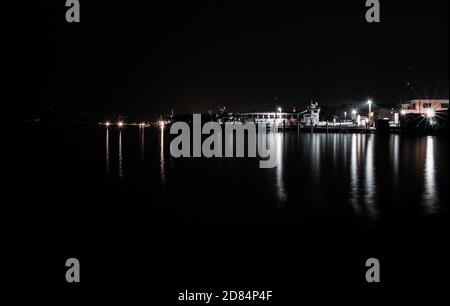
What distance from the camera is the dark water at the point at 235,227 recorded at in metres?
6.62

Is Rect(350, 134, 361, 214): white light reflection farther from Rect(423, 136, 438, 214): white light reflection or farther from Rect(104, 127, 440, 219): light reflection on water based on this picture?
Rect(423, 136, 438, 214): white light reflection

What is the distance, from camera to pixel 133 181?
16.5 m

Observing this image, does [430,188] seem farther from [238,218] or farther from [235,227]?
[235,227]

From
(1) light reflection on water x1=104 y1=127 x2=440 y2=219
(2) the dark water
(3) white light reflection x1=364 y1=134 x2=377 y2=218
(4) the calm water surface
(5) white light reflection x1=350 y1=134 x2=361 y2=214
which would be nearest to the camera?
(2) the dark water

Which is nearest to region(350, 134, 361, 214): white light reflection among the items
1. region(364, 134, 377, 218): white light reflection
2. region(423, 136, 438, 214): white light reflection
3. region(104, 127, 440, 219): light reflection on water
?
region(104, 127, 440, 219): light reflection on water

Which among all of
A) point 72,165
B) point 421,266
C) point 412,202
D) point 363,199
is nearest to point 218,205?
point 363,199

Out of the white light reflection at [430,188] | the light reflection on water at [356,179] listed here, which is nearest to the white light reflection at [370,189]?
the light reflection on water at [356,179]

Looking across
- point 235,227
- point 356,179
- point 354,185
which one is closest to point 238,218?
point 235,227

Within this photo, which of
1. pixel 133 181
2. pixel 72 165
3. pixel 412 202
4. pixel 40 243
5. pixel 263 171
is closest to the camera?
pixel 40 243

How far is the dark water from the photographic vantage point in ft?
21.7
